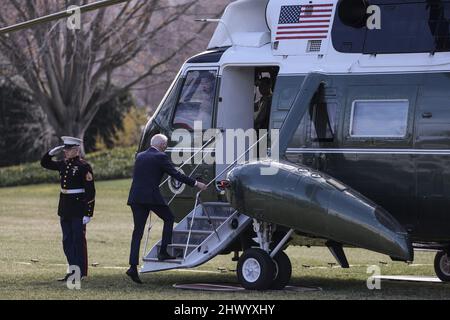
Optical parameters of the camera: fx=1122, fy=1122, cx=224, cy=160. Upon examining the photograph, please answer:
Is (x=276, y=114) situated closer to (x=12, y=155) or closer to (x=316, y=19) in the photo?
(x=316, y=19)

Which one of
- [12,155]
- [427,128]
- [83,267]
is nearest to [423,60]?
[427,128]

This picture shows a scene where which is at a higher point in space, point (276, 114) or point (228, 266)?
point (276, 114)

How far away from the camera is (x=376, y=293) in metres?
13.0

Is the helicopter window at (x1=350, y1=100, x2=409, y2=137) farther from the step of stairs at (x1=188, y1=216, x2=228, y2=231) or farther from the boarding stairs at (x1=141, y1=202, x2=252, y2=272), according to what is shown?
the step of stairs at (x1=188, y1=216, x2=228, y2=231)

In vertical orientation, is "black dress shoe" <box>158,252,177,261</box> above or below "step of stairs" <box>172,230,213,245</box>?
below

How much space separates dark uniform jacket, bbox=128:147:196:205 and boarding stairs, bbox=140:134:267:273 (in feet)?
1.63

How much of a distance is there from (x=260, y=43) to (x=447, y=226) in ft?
11.3

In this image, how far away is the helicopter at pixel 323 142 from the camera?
12.4m

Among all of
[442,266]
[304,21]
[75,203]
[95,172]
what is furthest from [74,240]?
[95,172]

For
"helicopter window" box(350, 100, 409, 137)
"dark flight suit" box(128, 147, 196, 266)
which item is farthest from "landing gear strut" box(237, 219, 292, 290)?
"helicopter window" box(350, 100, 409, 137)

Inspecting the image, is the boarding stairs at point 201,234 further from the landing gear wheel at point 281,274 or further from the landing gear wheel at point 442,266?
the landing gear wheel at point 442,266

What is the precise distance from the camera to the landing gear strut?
1298 centimetres

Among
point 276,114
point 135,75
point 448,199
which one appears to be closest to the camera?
point 448,199

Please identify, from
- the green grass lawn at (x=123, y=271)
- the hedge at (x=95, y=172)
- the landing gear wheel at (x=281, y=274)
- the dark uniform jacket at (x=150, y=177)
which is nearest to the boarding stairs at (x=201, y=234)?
the green grass lawn at (x=123, y=271)
